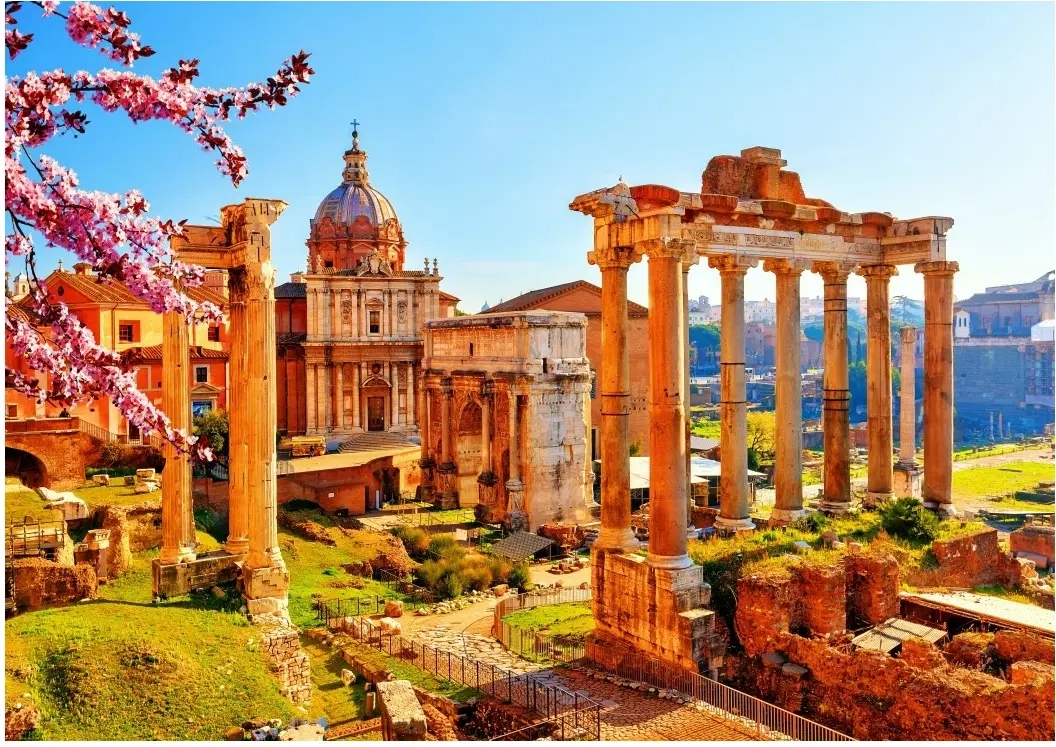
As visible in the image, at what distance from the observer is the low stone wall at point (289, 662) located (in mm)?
13477

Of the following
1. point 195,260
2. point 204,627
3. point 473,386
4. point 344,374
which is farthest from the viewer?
point 344,374

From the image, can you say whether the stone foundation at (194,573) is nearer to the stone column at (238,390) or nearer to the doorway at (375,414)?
the stone column at (238,390)

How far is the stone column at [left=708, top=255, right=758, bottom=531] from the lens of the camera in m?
16.7

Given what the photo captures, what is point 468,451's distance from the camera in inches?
1500

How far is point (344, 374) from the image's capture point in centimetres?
4772

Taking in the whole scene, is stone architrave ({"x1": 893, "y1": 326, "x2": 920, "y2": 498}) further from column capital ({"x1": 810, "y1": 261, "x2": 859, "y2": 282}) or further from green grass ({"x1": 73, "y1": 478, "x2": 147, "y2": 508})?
green grass ({"x1": 73, "y1": 478, "x2": 147, "y2": 508})

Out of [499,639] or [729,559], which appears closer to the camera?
[729,559]

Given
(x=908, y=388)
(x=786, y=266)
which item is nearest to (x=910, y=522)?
(x=786, y=266)

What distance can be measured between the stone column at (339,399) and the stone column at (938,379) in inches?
1348

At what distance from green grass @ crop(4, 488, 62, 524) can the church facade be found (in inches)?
899

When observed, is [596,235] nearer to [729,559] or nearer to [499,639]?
[729,559]

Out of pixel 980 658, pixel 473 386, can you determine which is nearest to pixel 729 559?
pixel 980 658

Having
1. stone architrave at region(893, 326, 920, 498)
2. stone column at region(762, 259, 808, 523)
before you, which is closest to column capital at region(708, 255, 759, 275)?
stone column at region(762, 259, 808, 523)

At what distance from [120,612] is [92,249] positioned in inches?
401
